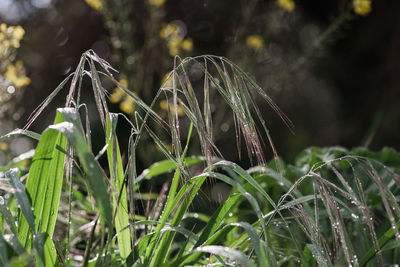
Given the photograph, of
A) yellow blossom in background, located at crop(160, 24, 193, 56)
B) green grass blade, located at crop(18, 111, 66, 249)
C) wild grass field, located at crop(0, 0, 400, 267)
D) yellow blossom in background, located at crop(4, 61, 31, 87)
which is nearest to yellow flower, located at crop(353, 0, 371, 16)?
wild grass field, located at crop(0, 0, 400, 267)

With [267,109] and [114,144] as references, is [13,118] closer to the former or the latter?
[114,144]

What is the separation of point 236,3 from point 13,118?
226 cm

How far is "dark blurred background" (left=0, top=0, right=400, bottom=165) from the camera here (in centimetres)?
264

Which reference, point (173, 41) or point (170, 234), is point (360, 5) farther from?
point (170, 234)

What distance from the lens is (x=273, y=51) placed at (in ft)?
12.1

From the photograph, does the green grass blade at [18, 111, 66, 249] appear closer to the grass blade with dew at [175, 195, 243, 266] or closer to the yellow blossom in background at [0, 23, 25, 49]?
the grass blade with dew at [175, 195, 243, 266]

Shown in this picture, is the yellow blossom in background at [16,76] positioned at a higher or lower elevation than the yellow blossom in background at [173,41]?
lower

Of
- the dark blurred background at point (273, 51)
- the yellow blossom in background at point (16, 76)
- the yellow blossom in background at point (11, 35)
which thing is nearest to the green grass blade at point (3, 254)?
the yellow blossom in background at point (11, 35)

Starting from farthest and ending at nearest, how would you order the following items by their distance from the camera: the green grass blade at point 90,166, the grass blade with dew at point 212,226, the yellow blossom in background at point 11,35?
1. the yellow blossom in background at point 11,35
2. the grass blade with dew at point 212,226
3. the green grass blade at point 90,166

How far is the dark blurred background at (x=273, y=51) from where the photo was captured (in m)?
2.64

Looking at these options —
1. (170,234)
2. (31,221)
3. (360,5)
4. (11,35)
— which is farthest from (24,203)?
(360,5)

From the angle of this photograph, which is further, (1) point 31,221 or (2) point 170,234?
(2) point 170,234

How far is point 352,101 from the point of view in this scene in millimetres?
4148

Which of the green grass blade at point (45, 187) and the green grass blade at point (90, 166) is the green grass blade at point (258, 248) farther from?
the green grass blade at point (45, 187)
